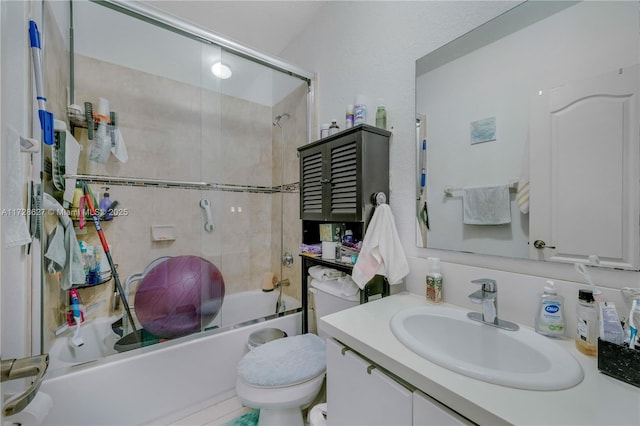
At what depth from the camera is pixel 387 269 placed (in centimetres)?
111

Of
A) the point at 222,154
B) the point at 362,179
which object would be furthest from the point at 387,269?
the point at 222,154

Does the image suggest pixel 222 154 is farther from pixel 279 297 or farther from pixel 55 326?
pixel 55 326

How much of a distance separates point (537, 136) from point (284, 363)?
4.39 feet

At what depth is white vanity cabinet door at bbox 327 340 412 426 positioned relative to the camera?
643mm

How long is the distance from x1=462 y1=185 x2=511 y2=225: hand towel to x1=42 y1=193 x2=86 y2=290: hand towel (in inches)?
73.7

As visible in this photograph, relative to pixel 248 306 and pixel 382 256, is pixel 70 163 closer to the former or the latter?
pixel 248 306

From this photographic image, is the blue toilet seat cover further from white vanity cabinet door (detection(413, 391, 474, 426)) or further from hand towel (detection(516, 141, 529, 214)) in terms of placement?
hand towel (detection(516, 141, 529, 214))

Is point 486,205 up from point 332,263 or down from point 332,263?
up

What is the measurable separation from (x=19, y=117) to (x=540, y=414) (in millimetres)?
1714

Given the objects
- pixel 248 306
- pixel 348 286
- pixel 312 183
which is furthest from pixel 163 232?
pixel 348 286

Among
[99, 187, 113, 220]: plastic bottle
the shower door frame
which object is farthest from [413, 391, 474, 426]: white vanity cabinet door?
[99, 187, 113, 220]: plastic bottle

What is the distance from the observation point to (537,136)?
2.72ft

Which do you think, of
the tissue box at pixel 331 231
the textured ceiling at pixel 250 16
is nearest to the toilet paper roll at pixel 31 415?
the tissue box at pixel 331 231

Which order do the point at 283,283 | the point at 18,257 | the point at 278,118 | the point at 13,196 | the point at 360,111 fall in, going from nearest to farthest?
the point at 13,196 → the point at 18,257 → the point at 360,111 → the point at 283,283 → the point at 278,118
